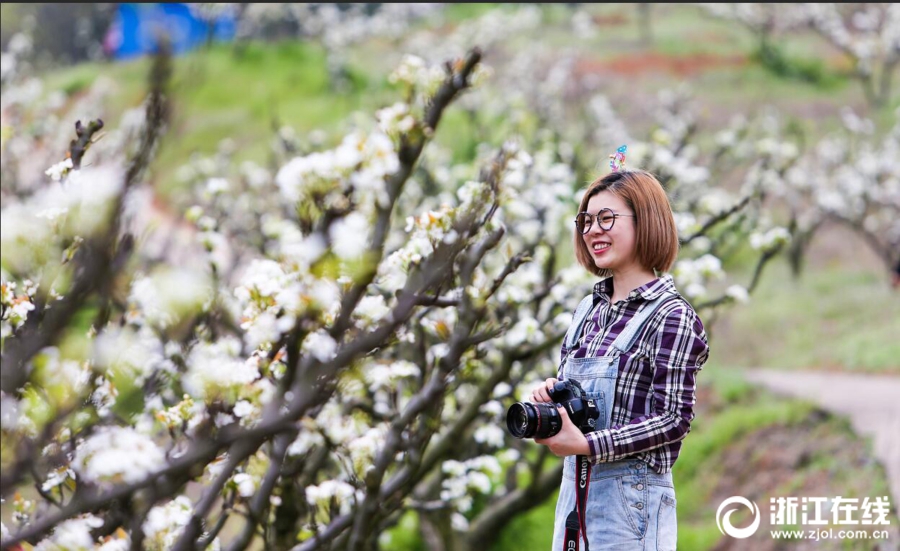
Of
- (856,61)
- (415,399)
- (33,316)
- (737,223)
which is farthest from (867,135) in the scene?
(33,316)

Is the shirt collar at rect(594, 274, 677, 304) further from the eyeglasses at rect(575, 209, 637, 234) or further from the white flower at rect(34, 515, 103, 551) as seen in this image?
the white flower at rect(34, 515, 103, 551)

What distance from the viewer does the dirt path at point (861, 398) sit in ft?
27.2

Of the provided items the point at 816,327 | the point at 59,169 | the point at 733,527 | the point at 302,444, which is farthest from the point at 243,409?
the point at 816,327

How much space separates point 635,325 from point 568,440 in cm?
38

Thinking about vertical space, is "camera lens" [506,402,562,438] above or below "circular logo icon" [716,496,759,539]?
below

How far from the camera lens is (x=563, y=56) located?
25203 millimetres

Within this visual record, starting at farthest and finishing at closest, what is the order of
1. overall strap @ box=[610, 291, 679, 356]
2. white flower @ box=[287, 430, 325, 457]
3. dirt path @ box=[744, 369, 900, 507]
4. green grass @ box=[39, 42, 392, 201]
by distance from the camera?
green grass @ box=[39, 42, 392, 201], dirt path @ box=[744, 369, 900, 507], white flower @ box=[287, 430, 325, 457], overall strap @ box=[610, 291, 679, 356]

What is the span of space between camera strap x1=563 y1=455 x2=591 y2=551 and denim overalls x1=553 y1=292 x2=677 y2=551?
2 centimetres

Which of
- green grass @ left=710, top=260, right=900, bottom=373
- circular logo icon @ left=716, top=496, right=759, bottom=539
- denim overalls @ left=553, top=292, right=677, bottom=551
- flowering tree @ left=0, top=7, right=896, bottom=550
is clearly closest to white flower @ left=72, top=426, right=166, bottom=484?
flowering tree @ left=0, top=7, right=896, bottom=550

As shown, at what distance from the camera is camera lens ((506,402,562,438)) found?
2443 mm

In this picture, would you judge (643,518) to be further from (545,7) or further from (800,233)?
(545,7)

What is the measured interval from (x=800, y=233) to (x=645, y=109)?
32.0 ft

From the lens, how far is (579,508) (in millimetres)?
2576

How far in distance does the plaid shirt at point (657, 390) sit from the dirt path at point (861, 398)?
211 inches
